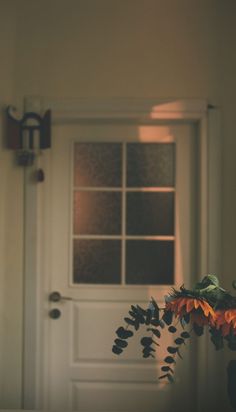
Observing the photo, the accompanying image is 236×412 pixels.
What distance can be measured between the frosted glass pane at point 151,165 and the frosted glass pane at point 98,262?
382mm

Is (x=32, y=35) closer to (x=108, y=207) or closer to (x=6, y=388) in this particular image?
(x=108, y=207)

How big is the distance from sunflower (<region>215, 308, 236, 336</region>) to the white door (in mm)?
1190

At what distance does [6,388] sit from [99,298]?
716mm

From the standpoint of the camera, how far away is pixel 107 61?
2.55 m

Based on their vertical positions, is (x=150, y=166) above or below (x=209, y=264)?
above

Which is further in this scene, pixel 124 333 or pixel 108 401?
pixel 108 401

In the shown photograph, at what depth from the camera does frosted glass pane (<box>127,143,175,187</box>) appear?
2.63 metres

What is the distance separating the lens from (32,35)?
8.41ft

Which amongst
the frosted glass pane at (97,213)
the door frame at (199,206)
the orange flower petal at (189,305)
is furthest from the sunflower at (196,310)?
the frosted glass pane at (97,213)

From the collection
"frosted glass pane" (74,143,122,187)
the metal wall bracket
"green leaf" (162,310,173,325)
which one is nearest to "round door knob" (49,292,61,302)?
"frosted glass pane" (74,143,122,187)

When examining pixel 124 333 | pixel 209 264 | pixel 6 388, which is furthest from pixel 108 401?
pixel 124 333

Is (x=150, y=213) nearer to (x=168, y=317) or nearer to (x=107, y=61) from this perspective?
(x=107, y=61)

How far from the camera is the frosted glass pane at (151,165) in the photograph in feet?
8.63

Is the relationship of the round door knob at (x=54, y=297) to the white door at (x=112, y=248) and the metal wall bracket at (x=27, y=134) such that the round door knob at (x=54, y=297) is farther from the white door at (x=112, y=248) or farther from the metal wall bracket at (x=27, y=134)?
the metal wall bracket at (x=27, y=134)
